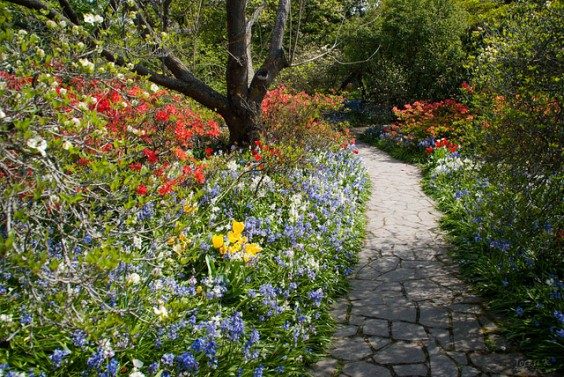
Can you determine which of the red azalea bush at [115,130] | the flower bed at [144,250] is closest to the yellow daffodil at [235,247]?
the flower bed at [144,250]

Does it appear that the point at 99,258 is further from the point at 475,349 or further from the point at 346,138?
the point at 346,138

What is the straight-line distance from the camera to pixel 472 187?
7539mm

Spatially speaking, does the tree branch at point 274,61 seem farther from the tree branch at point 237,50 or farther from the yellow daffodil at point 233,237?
the yellow daffodil at point 233,237

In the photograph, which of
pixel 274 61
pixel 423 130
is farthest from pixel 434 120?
pixel 274 61

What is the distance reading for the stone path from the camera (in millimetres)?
3855

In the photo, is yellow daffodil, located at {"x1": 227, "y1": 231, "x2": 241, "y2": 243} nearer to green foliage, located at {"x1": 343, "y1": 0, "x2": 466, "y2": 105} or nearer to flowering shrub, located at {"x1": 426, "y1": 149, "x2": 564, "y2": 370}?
flowering shrub, located at {"x1": 426, "y1": 149, "x2": 564, "y2": 370}

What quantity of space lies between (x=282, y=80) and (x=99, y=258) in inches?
624

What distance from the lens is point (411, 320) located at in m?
4.57

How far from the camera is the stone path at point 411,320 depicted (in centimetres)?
386

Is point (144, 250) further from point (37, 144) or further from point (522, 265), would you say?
point (522, 265)

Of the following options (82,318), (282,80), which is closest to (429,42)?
(282,80)

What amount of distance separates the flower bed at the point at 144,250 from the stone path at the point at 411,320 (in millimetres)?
247

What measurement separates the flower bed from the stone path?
0.25 meters

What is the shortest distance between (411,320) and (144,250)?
2.64 metres
